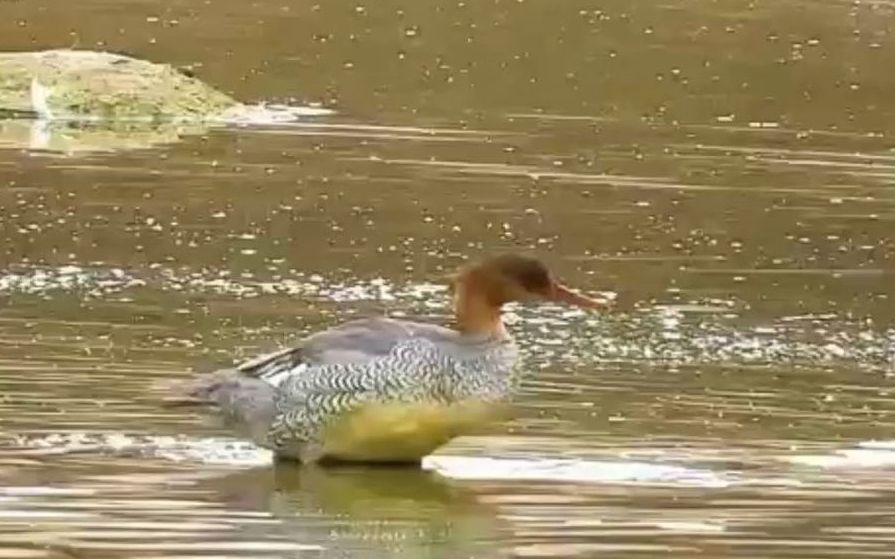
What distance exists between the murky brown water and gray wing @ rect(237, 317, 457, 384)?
38cm

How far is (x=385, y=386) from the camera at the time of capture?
1161 centimetres

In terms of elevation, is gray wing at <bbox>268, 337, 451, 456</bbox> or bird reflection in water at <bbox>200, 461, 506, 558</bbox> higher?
gray wing at <bbox>268, 337, 451, 456</bbox>

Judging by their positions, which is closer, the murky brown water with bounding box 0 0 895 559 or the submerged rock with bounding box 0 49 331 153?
the murky brown water with bounding box 0 0 895 559

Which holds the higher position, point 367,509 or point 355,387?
point 355,387

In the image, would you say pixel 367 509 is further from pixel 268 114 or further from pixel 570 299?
pixel 268 114

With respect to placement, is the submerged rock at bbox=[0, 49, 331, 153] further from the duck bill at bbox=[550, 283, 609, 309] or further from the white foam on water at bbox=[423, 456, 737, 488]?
the white foam on water at bbox=[423, 456, 737, 488]

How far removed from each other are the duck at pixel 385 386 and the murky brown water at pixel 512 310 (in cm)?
14

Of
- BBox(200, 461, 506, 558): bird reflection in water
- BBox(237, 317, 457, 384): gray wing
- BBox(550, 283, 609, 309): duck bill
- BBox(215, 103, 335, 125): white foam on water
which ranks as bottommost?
BBox(200, 461, 506, 558): bird reflection in water

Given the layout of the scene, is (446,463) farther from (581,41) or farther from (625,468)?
(581,41)

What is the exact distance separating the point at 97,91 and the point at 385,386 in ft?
48.8

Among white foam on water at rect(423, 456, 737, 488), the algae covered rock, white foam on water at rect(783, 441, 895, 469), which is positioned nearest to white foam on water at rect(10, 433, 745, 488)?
white foam on water at rect(423, 456, 737, 488)

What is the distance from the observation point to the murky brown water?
1060 centimetres

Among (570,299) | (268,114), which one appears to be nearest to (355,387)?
(570,299)

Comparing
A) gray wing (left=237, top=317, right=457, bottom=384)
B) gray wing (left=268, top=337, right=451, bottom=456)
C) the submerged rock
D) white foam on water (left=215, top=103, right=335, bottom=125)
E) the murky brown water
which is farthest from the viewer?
white foam on water (left=215, top=103, right=335, bottom=125)
